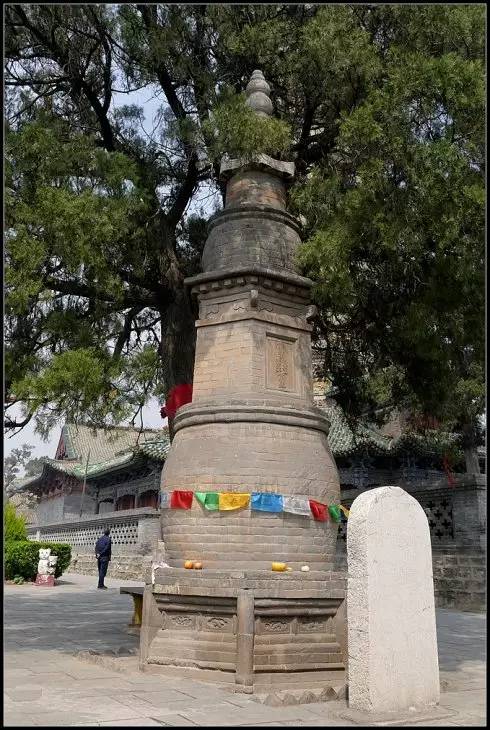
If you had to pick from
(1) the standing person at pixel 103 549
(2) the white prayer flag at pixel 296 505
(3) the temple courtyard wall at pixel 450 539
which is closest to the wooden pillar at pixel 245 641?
(2) the white prayer flag at pixel 296 505

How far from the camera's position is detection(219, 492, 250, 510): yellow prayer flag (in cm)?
866

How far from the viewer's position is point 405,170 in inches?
343

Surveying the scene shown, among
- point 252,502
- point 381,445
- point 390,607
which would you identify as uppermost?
point 381,445

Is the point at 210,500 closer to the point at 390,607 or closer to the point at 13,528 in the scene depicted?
the point at 390,607

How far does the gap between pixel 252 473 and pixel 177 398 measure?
2.41 meters

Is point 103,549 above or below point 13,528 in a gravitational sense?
above

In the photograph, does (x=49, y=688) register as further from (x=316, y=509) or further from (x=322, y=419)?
(x=322, y=419)

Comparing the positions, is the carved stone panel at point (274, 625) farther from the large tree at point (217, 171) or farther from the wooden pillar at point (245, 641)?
the large tree at point (217, 171)

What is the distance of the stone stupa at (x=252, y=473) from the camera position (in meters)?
7.92

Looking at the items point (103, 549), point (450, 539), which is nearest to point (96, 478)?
point (103, 549)

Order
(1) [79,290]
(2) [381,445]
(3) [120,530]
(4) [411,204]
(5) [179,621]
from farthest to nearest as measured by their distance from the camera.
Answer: (2) [381,445]
(3) [120,530]
(1) [79,290]
(4) [411,204]
(5) [179,621]

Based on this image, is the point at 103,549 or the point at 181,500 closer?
the point at 181,500

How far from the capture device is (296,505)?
885 cm

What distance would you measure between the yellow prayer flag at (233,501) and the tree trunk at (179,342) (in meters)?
2.56
